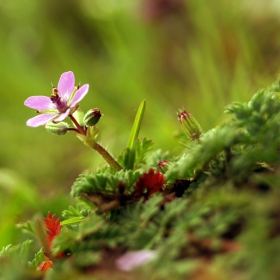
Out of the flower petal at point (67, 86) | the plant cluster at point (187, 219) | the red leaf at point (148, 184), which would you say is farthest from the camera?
the flower petal at point (67, 86)

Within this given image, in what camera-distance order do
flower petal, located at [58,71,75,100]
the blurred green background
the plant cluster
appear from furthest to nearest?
the blurred green background → flower petal, located at [58,71,75,100] → the plant cluster

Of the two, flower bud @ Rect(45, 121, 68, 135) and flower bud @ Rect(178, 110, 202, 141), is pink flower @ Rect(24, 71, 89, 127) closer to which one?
flower bud @ Rect(45, 121, 68, 135)

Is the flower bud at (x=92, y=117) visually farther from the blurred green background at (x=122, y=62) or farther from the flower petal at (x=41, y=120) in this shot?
the blurred green background at (x=122, y=62)

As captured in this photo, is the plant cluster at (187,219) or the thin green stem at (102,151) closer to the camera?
the plant cluster at (187,219)

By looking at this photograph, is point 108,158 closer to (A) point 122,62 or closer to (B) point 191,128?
(B) point 191,128

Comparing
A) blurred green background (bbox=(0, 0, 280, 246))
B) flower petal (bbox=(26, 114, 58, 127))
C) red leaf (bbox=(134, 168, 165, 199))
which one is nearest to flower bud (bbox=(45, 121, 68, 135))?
flower petal (bbox=(26, 114, 58, 127))

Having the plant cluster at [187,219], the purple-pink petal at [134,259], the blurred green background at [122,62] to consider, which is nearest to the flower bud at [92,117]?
the plant cluster at [187,219]

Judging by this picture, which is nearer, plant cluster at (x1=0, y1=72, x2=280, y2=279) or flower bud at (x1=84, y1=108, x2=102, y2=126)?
plant cluster at (x1=0, y1=72, x2=280, y2=279)

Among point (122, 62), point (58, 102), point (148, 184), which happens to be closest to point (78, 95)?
point (58, 102)
